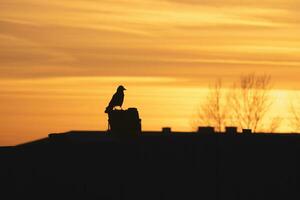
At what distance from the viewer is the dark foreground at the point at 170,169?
75.6 m

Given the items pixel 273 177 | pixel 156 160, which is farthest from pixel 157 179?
pixel 273 177

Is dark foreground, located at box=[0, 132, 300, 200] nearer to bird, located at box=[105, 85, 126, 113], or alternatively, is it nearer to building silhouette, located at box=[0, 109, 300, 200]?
building silhouette, located at box=[0, 109, 300, 200]

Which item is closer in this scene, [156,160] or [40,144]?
[156,160]

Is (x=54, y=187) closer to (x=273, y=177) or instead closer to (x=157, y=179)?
Result: (x=157, y=179)

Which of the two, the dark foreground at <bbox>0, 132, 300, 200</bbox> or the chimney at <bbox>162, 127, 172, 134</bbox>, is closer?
the dark foreground at <bbox>0, 132, 300, 200</bbox>

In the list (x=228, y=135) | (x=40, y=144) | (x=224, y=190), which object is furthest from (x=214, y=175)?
(x=40, y=144)

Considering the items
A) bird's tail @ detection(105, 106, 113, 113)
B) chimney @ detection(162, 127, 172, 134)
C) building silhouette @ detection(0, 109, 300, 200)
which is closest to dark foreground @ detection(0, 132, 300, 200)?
building silhouette @ detection(0, 109, 300, 200)

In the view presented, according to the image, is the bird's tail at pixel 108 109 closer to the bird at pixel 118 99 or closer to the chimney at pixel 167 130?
the bird at pixel 118 99

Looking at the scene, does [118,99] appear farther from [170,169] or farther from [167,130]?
[167,130]

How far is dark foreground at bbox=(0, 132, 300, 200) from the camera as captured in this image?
75.6 meters

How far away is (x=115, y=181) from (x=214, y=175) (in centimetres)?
514

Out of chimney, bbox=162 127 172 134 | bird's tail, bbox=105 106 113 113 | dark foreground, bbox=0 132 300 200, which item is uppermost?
chimney, bbox=162 127 172 134

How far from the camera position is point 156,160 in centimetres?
7675

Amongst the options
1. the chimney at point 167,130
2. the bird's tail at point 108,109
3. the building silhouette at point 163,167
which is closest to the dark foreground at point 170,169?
the building silhouette at point 163,167
